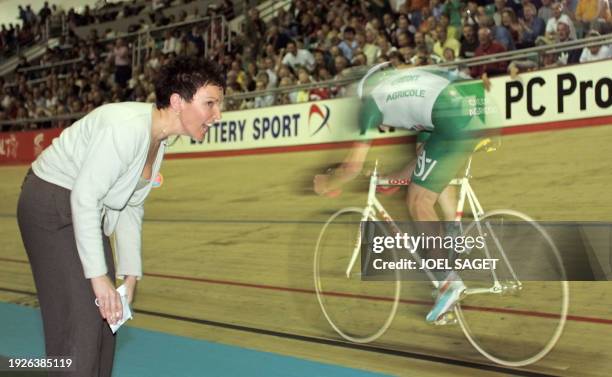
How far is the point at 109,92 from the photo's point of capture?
38.9 ft

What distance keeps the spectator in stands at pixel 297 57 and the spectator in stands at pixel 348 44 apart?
1.73 ft

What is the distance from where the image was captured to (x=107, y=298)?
62.7 inches

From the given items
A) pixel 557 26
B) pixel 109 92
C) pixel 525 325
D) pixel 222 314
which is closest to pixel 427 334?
pixel 525 325

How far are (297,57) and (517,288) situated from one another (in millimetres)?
6107

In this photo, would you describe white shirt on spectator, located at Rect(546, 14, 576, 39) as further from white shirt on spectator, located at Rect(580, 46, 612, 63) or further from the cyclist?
the cyclist

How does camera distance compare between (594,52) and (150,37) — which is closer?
(594,52)

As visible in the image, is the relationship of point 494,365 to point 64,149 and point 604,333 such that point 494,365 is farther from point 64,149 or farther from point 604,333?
point 64,149

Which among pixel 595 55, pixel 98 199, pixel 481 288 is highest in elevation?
pixel 595 55

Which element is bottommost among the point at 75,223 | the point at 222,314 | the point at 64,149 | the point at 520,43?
the point at 222,314

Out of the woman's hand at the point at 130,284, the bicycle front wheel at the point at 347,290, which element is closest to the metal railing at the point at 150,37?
the bicycle front wheel at the point at 347,290

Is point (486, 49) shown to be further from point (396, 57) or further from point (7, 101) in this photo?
point (7, 101)

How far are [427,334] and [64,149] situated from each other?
2392 mm

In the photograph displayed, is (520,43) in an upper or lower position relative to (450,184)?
upper

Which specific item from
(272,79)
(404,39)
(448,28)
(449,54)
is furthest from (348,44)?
(449,54)
